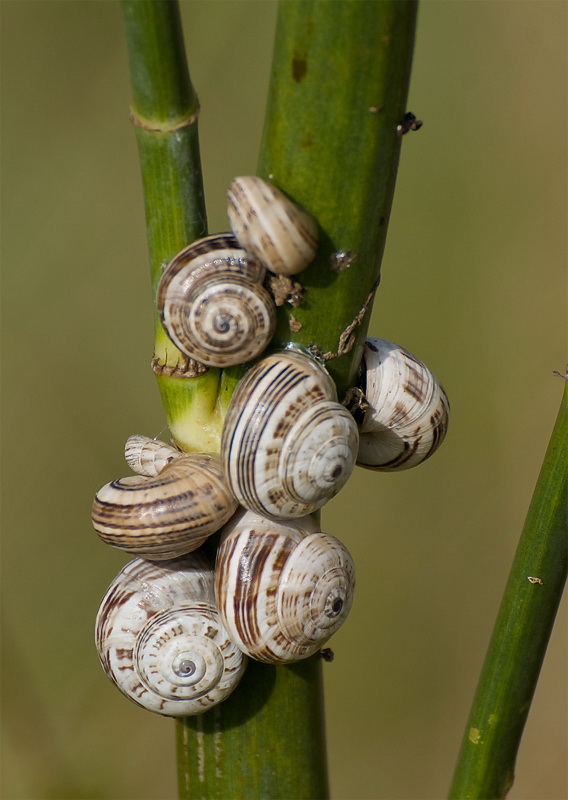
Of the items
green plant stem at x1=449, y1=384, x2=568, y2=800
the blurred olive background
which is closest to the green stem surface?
green plant stem at x1=449, y1=384, x2=568, y2=800

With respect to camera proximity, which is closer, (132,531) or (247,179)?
(247,179)

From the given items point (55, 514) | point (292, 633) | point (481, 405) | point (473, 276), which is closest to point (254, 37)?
point (473, 276)

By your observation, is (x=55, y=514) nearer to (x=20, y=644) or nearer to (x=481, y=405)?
(x=20, y=644)

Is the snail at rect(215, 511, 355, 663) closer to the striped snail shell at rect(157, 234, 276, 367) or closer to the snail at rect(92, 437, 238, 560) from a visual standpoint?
the snail at rect(92, 437, 238, 560)

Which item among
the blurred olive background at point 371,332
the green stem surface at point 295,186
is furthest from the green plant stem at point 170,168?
the blurred olive background at point 371,332

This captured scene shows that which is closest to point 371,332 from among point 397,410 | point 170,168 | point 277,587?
point 397,410

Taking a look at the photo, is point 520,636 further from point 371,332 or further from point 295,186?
point 371,332
